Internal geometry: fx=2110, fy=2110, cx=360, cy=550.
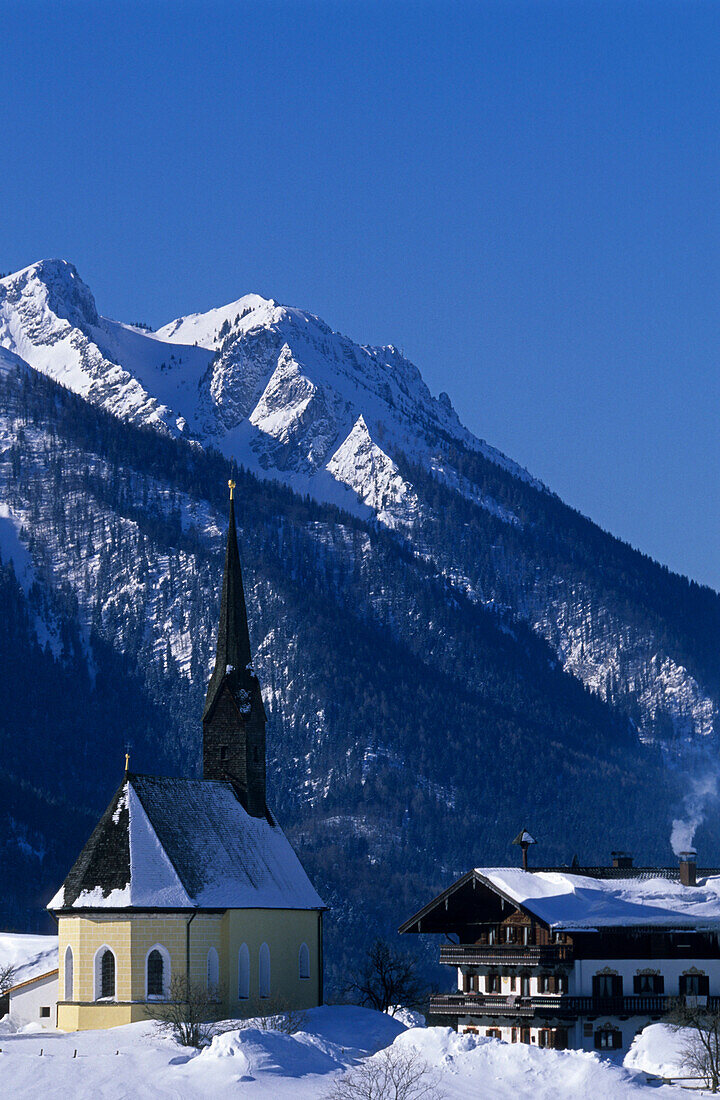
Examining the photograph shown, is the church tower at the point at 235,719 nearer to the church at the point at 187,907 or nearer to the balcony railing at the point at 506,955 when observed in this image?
the church at the point at 187,907

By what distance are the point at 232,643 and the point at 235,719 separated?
18.2 ft

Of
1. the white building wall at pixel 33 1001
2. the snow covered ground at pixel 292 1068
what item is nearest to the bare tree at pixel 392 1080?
the snow covered ground at pixel 292 1068

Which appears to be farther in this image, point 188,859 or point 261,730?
point 261,730

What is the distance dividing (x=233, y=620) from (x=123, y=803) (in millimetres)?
20150

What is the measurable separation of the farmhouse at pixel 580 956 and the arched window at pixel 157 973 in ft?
49.0

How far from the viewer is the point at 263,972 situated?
123 metres

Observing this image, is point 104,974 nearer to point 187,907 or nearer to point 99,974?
point 99,974

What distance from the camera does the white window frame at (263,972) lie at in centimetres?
12300

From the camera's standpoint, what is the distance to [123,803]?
122m

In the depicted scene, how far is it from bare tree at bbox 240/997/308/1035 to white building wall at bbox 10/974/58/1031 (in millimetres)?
13904

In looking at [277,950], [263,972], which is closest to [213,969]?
[263,972]

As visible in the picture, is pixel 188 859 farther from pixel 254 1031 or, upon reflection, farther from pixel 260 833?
pixel 254 1031

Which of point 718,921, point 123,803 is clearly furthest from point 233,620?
point 718,921

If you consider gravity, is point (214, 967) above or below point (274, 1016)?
above
